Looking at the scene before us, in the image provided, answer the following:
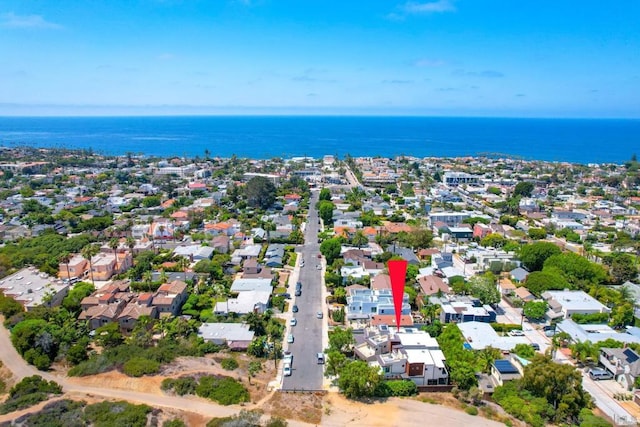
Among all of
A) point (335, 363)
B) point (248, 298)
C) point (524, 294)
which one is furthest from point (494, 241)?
point (335, 363)

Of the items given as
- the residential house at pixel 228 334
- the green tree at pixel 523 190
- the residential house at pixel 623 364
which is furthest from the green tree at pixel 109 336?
the green tree at pixel 523 190


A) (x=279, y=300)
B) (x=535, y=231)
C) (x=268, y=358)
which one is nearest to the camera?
(x=268, y=358)

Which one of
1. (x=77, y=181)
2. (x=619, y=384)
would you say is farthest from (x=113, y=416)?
(x=77, y=181)

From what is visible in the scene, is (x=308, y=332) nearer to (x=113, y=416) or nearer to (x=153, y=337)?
(x=153, y=337)

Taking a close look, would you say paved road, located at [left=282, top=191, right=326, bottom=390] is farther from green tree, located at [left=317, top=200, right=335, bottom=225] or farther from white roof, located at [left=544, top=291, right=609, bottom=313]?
white roof, located at [left=544, top=291, right=609, bottom=313]

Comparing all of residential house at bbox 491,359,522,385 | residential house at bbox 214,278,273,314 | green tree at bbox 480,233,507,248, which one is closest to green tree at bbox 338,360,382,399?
residential house at bbox 491,359,522,385

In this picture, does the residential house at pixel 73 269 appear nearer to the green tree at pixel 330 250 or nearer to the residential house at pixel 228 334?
the residential house at pixel 228 334
